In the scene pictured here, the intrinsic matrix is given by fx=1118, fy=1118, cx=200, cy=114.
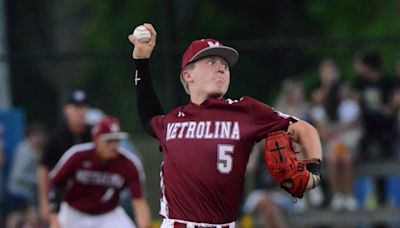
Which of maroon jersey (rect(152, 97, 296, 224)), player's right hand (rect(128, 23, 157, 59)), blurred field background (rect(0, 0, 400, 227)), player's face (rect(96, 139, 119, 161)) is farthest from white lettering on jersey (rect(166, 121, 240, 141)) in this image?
blurred field background (rect(0, 0, 400, 227))

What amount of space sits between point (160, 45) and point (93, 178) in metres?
4.40

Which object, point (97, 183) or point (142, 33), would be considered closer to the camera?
point (142, 33)

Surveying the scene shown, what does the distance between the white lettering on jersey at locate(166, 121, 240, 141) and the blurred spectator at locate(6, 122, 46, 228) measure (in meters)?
7.57

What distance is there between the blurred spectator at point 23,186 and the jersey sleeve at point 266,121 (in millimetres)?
7830

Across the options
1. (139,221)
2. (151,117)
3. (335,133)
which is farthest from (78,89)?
(151,117)

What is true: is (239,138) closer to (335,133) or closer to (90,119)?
→ (335,133)

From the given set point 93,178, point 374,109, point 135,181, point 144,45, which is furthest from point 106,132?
point 144,45

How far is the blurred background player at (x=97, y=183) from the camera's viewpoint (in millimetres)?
10812

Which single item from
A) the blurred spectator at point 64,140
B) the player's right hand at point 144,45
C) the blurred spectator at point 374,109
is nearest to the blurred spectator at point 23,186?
the blurred spectator at point 64,140

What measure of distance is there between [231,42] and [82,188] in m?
4.50

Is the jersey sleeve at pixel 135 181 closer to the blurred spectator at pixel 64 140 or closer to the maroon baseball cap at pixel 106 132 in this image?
the maroon baseball cap at pixel 106 132

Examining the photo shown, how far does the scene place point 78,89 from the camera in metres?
15.3

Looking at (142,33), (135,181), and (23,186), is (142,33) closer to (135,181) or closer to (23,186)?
(135,181)

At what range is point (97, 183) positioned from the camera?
35.7 ft
